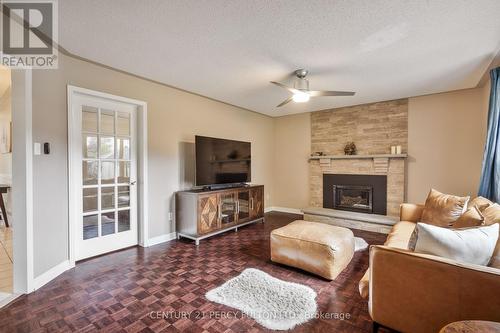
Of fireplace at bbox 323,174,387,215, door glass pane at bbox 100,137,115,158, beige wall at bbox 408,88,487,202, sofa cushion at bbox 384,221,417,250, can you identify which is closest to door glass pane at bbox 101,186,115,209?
door glass pane at bbox 100,137,115,158

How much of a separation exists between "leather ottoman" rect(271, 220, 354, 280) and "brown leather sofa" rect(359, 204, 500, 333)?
0.80 metres

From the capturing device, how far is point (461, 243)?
54.2 inches

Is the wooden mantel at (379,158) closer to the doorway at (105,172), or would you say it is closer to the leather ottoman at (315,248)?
the leather ottoman at (315,248)

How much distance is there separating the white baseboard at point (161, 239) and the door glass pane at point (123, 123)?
5.22ft

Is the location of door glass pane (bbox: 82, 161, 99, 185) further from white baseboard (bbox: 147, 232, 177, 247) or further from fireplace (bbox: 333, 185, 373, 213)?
fireplace (bbox: 333, 185, 373, 213)

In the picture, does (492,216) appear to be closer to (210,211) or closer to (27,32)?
(210,211)

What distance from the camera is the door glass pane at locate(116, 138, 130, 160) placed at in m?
3.20

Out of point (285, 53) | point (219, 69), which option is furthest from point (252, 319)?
point (219, 69)

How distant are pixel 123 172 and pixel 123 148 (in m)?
0.34

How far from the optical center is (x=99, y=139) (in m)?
3.00

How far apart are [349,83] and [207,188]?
9.15 feet

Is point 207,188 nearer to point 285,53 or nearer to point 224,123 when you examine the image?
point 224,123

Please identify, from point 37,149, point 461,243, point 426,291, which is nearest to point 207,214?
point 37,149

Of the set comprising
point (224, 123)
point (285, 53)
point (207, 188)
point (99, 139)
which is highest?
point (285, 53)
